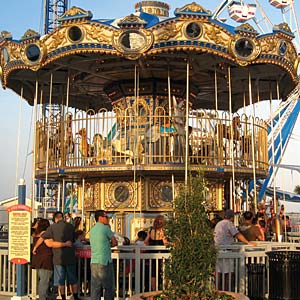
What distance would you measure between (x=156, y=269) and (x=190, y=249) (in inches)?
105

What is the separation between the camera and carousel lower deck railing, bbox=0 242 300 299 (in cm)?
1029

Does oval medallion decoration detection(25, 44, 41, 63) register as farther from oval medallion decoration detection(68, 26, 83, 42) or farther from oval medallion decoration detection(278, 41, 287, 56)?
oval medallion decoration detection(278, 41, 287, 56)

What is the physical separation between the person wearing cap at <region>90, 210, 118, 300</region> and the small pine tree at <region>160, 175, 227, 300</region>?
1692mm

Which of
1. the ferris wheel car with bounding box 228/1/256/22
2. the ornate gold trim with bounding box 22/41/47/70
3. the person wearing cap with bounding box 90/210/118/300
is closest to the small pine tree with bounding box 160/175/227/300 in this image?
the person wearing cap with bounding box 90/210/118/300

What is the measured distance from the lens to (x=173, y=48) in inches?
589

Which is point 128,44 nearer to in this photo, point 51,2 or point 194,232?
point 194,232

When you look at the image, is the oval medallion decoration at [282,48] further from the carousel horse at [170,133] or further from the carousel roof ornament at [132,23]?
the carousel roof ornament at [132,23]

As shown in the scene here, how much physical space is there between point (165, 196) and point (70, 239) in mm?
7492

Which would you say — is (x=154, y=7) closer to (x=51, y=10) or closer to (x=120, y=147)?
(x=120, y=147)

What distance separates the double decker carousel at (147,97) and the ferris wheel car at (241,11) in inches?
716

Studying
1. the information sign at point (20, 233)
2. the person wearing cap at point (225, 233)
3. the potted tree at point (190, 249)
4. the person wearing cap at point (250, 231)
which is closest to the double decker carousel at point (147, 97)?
the person wearing cap at point (250, 231)

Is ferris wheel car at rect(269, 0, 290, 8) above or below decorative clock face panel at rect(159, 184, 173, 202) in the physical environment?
above

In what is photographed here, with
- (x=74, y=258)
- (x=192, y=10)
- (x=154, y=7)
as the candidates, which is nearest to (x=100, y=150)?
(x=192, y=10)

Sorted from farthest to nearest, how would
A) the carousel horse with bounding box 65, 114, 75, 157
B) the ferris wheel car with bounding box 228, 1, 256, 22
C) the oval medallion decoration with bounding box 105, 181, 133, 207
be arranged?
the ferris wheel car with bounding box 228, 1, 256, 22, the oval medallion decoration with bounding box 105, 181, 133, 207, the carousel horse with bounding box 65, 114, 75, 157
